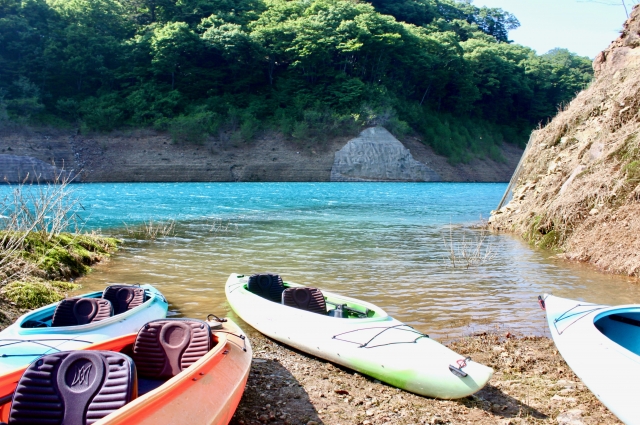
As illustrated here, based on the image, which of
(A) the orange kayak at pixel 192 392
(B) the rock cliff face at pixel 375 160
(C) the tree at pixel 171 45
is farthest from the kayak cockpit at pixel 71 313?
(C) the tree at pixel 171 45

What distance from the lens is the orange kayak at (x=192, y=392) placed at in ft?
12.3

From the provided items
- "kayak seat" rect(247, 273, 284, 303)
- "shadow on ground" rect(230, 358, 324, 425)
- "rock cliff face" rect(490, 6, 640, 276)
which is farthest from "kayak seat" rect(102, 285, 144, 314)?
"rock cliff face" rect(490, 6, 640, 276)

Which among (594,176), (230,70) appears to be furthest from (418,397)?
(230,70)

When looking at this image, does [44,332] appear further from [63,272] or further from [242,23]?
[242,23]

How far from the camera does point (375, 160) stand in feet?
186

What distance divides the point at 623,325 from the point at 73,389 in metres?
5.78

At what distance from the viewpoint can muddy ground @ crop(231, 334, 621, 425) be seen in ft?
16.4

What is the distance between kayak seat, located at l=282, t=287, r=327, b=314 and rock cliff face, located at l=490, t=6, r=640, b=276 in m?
6.60

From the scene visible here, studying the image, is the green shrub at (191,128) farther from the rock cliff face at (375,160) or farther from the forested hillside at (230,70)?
the rock cliff face at (375,160)

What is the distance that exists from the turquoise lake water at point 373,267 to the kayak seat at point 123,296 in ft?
2.85

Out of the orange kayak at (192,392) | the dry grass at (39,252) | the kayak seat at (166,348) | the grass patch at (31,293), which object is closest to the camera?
the orange kayak at (192,392)

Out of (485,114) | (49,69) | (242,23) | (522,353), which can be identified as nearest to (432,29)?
(485,114)

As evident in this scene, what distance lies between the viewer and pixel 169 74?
202 feet

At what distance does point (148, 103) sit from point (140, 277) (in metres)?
50.2
